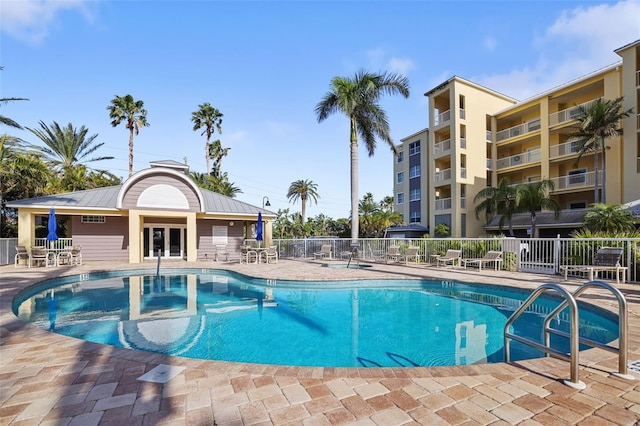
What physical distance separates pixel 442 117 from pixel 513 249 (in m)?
19.0

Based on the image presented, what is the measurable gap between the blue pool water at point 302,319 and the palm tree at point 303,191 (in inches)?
1339

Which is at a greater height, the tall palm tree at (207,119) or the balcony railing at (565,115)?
the tall palm tree at (207,119)

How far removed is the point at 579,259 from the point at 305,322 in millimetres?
10371

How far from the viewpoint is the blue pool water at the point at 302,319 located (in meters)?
5.45

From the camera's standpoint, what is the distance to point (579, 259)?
11.0m

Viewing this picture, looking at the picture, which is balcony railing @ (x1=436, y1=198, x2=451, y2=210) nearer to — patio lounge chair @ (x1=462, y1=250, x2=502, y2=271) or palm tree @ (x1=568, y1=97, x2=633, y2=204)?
palm tree @ (x1=568, y1=97, x2=633, y2=204)

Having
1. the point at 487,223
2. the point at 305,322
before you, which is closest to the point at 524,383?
the point at 305,322

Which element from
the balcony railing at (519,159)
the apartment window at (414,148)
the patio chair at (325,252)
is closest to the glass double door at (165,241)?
the patio chair at (325,252)

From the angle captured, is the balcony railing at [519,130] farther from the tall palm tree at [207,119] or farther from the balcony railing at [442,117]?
the tall palm tree at [207,119]

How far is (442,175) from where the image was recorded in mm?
28516

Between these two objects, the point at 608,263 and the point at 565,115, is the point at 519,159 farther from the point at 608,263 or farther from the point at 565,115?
the point at 608,263

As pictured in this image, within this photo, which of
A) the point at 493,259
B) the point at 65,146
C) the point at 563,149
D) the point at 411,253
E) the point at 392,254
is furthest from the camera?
the point at 65,146

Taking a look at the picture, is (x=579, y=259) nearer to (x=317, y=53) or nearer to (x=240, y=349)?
(x=240, y=349)

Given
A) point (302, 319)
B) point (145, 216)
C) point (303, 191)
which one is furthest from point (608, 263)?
point (303, 191)
